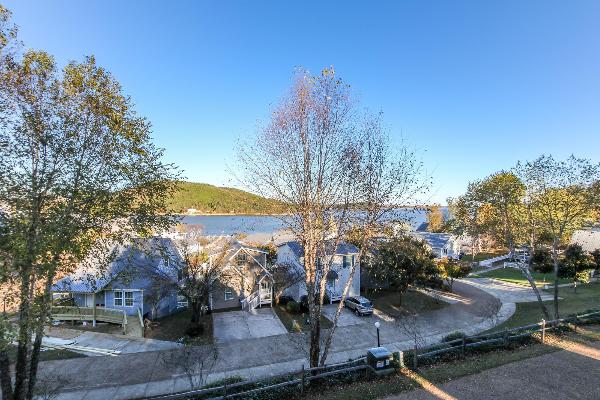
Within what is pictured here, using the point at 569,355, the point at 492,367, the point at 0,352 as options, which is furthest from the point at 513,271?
the point at 0,352

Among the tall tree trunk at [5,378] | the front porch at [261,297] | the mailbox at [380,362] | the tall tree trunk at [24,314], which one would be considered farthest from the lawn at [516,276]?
the tall tree trunk at [5,378]

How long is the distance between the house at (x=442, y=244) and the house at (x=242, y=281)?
1171 inches

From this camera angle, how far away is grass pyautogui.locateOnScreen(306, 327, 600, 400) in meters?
11.2

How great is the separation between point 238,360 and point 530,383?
48.2ft

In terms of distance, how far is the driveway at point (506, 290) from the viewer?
32938mm

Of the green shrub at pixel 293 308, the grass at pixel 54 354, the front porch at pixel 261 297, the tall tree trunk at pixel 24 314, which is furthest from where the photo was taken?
the front porch at pixel 261 297

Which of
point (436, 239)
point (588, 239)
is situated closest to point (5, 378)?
point (436, 239)

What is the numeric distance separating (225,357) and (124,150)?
14.2 m

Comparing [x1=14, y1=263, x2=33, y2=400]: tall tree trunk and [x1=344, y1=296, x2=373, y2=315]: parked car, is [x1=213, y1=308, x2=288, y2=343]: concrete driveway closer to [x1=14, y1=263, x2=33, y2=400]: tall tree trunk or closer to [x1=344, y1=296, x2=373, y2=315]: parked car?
[x1=344, y1=296, x2=373, y2=315]: parked car

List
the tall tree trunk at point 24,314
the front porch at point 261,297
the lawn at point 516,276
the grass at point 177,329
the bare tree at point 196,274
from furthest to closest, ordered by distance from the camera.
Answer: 1. the lawn at point 516,276
2. the front porch at point 261,297
3. the bare tree at point 196,274
4. the grass at point 177,329
5. the tall tree trunk at point 24,314

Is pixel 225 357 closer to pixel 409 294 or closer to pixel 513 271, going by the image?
pixel 409 294

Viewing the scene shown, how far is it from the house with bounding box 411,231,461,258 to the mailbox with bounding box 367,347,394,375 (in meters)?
39.2

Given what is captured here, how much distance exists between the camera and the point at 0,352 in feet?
32.0

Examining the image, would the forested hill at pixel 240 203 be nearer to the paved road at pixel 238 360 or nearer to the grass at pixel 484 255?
the paved road at pixel 238 360
